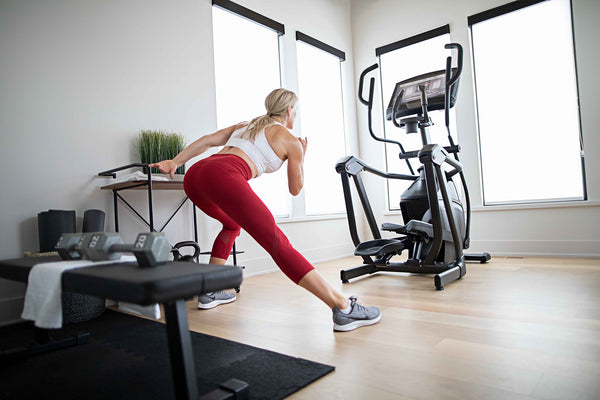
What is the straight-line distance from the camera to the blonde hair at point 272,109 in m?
1.84

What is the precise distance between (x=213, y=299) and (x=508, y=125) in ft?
10.6

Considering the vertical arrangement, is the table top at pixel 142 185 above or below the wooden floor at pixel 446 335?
above

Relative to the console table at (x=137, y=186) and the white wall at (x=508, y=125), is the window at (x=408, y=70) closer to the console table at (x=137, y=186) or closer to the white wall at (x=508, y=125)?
the white wall at (x=508, y=125)

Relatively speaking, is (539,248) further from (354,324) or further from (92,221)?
(92,221)

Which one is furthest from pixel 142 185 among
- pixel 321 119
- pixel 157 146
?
pixel 321 119

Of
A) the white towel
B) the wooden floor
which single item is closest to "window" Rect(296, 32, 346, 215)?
the wooden floor

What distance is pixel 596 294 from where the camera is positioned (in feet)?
6.92

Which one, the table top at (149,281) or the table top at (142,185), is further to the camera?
the table top at (142,185)

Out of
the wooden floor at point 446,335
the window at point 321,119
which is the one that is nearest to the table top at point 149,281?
the wooden floor at point 446,335

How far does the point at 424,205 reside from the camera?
2.91 metres

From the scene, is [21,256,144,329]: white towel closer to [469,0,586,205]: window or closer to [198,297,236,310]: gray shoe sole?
[198,297,236,310]: gray shoe sole

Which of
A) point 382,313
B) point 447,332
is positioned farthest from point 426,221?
point 447,332

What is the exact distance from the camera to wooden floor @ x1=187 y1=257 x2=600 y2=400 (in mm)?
1135

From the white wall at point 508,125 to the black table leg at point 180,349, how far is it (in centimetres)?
363
